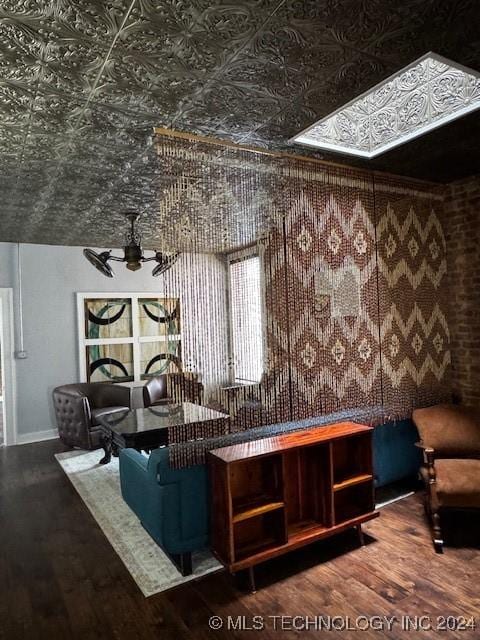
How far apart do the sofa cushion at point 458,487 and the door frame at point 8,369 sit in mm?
5186

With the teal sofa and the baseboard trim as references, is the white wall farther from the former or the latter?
the teal sofa

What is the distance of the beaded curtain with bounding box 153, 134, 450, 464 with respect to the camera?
259 cm

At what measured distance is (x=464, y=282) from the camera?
3.72 meters

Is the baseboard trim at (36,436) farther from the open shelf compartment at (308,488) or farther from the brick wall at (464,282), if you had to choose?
the brick wall at (464,282)

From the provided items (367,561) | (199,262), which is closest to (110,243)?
(199,262)

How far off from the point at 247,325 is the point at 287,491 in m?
1.14

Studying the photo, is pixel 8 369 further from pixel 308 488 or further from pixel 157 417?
pixel 308 488

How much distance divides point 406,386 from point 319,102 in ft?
7.72

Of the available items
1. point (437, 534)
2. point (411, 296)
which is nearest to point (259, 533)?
point (437, 534)

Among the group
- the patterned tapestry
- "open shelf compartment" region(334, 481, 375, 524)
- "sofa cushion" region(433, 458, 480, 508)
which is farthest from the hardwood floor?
the patterned tapestry

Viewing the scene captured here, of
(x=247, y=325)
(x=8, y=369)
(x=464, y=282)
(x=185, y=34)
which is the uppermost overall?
(x=185, y=34)

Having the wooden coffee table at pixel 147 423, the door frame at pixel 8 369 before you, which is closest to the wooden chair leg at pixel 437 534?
the wooden coffee table at pixel 147 423

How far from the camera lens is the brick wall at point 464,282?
3.62 meters

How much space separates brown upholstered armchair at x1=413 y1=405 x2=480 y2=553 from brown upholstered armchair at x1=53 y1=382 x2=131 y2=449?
3.33 m
